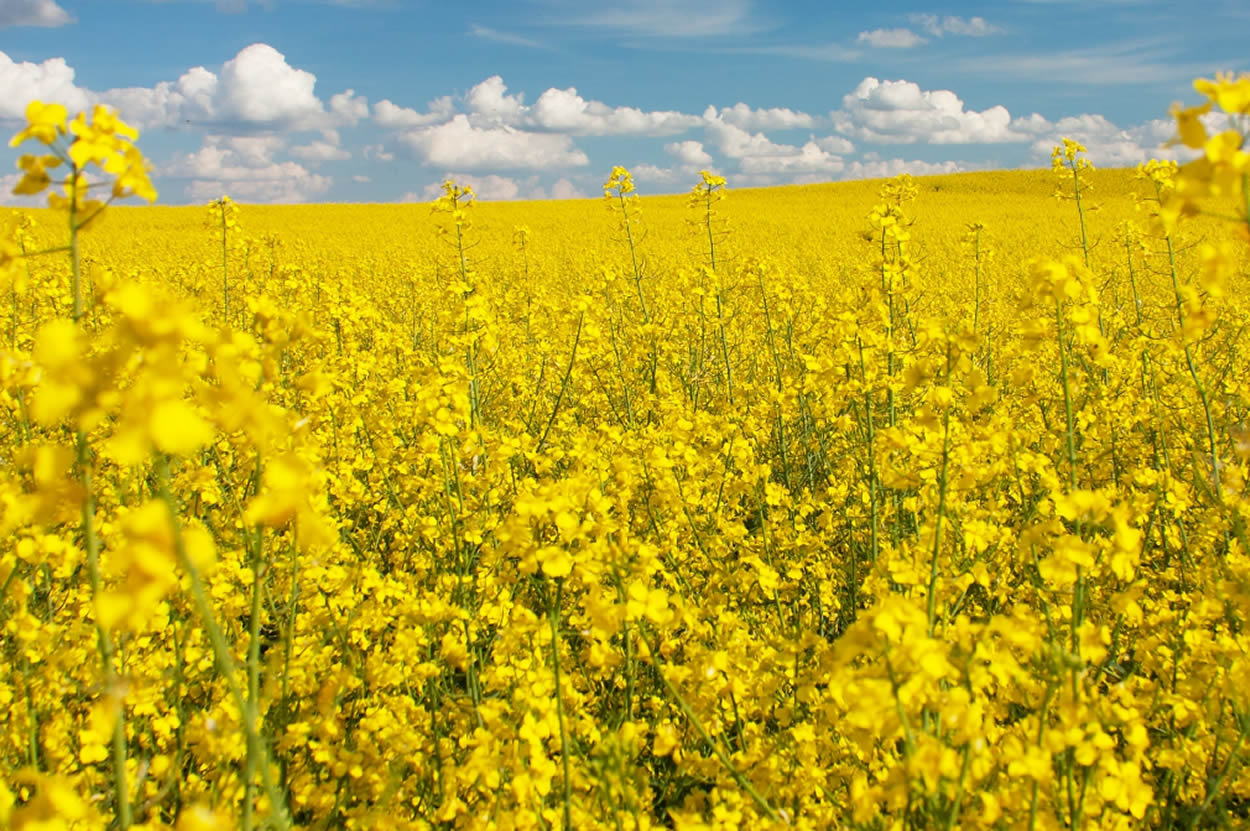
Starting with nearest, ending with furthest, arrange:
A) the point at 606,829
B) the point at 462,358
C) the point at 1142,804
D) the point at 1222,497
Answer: the point at 1142,804, the point at 606,829, the point at 1222,497, the point at 462,358

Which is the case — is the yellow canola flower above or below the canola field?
above

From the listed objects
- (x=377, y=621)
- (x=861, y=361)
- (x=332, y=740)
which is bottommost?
(x=332, y=740)

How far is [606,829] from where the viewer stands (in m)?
1.79

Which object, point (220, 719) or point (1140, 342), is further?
point (1140, 342)

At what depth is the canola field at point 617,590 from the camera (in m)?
1.16

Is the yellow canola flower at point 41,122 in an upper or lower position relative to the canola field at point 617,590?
upper

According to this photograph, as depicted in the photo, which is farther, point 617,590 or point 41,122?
point 617,590

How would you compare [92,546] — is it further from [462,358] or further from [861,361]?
[861,361]

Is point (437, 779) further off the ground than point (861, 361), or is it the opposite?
point (861, 361)

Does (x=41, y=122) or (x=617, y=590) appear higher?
(x=41, y=122)

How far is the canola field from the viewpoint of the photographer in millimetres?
1156

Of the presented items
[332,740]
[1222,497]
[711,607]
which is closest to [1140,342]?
[1222,497]

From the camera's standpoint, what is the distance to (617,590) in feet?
5.98

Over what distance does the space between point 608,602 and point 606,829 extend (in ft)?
1.84
